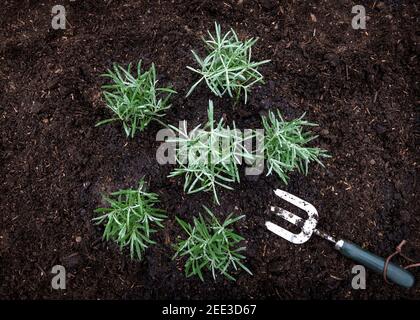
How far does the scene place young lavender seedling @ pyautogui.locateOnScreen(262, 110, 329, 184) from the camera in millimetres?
1988

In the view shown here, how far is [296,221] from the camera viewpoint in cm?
207

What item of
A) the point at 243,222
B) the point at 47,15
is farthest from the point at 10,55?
the point at 243,222

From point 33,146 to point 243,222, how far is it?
1146 mm

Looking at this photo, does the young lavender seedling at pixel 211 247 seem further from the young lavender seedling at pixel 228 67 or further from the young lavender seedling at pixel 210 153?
the young lavender seedling at pixel 228 67

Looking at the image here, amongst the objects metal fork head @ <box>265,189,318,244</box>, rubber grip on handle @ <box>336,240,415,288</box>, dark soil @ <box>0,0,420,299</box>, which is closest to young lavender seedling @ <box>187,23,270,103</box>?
dark soil @ <box>0,0,420,299</box>

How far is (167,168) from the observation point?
2.12 meters

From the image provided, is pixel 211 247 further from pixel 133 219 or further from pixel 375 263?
pixel 375 263

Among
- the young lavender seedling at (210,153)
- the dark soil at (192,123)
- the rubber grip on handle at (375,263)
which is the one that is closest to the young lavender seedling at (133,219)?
the dark soil at (192,123)

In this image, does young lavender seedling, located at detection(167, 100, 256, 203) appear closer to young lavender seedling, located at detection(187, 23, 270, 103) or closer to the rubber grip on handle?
young lavender seedling, located at detection(187, 23, 270, 103)

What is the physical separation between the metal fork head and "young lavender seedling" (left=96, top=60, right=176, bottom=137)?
2.39 ft

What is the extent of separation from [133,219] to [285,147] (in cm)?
79

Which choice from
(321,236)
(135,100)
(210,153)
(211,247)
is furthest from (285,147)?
(135,100)

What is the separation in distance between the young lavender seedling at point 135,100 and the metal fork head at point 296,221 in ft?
2.39

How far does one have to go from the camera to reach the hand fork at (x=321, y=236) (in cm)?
193
